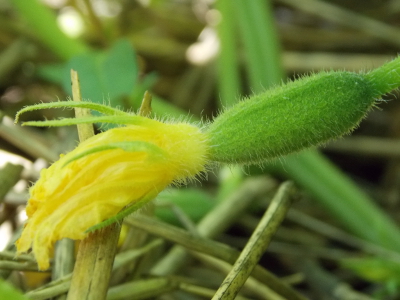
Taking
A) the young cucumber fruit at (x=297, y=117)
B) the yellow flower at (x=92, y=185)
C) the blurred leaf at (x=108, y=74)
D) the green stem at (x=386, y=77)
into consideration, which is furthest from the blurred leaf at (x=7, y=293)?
the blurred leaf at (x=108, y=74)

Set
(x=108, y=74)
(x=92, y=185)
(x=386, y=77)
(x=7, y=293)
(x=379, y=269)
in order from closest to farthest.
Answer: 1. (x=7, y=293)
2. (x=92, y=185)
3. (x=386, y=77)
4. (x=379, y=269)
5. (x=108, y=74)

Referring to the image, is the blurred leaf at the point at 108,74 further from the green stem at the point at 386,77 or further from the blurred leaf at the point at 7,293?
the blurred leaf at the point at 7,293

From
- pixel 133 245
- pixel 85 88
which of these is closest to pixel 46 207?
pixel 133 245

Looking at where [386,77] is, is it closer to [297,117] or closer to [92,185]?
[297,117]

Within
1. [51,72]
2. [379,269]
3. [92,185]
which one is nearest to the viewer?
[92,185]

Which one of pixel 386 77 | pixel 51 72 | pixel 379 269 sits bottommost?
pixel 379 269

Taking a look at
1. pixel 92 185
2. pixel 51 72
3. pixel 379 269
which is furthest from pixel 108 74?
pixel 379 269

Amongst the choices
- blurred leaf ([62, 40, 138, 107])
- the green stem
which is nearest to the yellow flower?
the green stem
